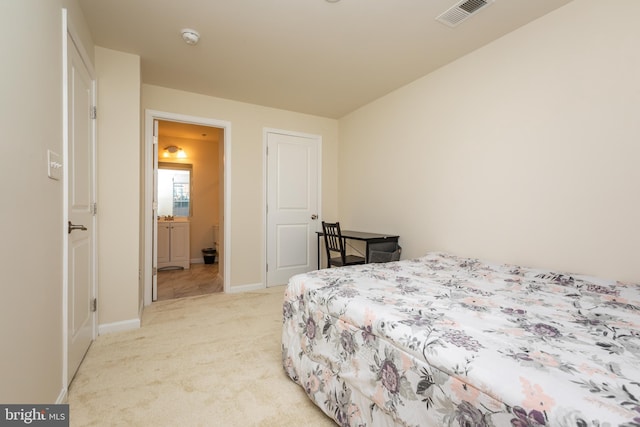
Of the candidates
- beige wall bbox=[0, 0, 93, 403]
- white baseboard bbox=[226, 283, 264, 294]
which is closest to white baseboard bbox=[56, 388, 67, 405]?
beige wall bbox=[0, 0, 93, 403]

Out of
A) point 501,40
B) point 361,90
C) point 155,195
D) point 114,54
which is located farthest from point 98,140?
point 501,40

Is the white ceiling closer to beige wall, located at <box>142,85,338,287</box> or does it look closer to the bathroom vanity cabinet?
beige wall, located at <box>142,85,338,287</box>

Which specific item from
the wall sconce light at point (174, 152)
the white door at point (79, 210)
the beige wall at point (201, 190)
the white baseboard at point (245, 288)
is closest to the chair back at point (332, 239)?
the white baseboard at point (245, 288)

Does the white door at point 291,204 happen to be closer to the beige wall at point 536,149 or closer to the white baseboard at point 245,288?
the white baseboard at point 245,288

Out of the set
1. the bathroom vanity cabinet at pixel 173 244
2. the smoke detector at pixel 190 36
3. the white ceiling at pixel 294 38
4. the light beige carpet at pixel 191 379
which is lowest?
the light beige carpet at pixel 191 379

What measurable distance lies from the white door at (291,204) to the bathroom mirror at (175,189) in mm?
2779

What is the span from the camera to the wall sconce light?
5.64m

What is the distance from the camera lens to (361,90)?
339cm

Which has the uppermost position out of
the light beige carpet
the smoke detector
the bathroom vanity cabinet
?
the smoke detector

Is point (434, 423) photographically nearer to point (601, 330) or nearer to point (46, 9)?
point (601, 330)

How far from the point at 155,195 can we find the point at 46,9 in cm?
221

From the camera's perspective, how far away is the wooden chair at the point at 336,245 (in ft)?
10.9

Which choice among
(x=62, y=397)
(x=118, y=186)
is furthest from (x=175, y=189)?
(x=62, y=397)

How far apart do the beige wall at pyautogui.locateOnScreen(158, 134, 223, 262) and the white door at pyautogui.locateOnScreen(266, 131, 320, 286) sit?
231 cm
